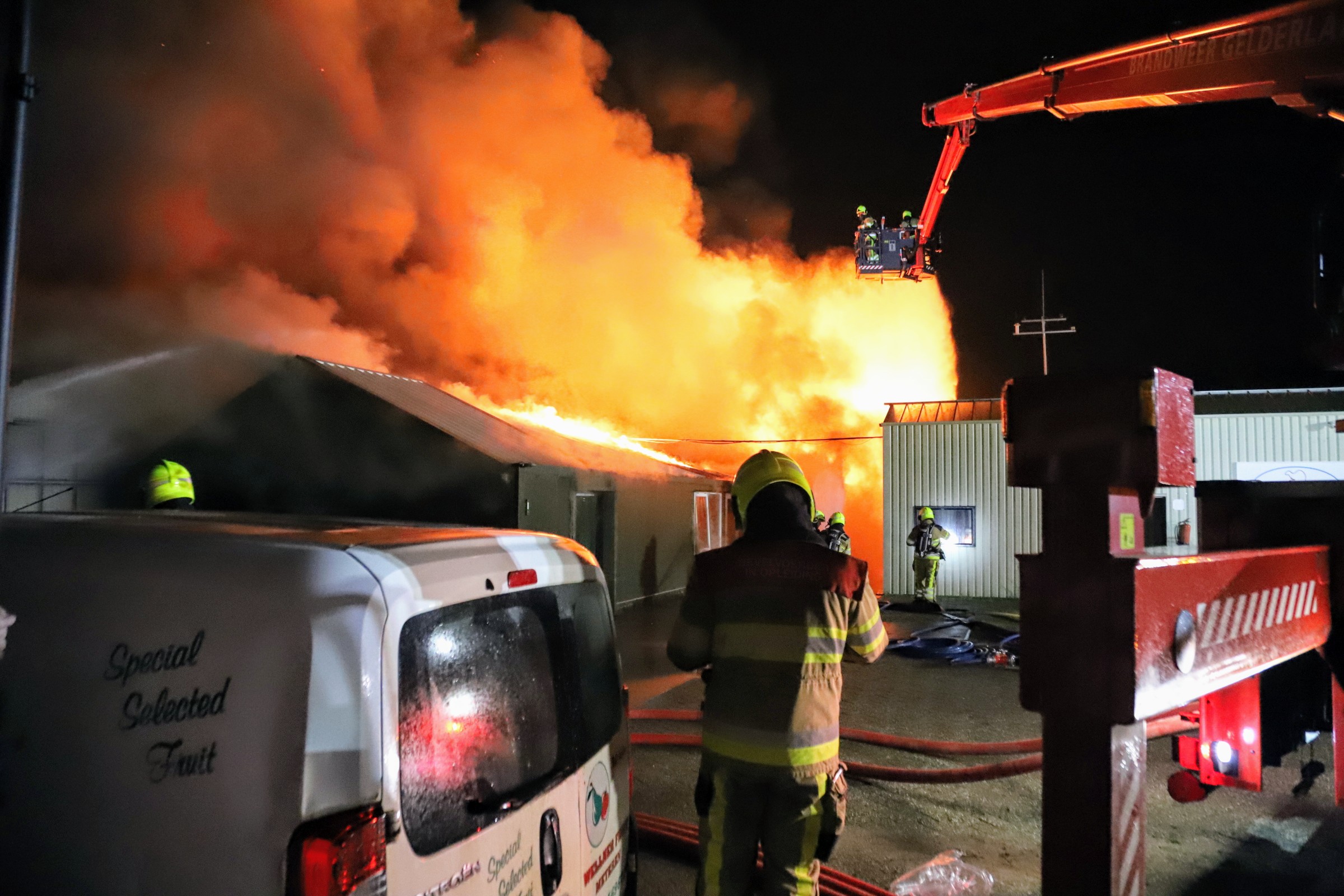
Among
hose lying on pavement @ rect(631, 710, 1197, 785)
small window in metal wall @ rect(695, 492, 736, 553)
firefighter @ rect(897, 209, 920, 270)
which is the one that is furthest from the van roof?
firefighter @ rect(897, 209, 920, 270)

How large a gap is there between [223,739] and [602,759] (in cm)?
113

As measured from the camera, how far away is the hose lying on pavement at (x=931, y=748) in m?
4.89

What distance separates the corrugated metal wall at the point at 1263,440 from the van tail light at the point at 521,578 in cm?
1760

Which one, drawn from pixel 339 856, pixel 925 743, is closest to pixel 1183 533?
pixel 925 743

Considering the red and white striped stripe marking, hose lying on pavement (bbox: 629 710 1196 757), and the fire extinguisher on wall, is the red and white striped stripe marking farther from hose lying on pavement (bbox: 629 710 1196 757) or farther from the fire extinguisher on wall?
the fire extinguisher on wall

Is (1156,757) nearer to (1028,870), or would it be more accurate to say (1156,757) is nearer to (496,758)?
(1028,870)

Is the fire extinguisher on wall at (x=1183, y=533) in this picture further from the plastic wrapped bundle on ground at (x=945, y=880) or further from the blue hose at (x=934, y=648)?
the plastic wrapped bundle on ground at (x=945, y=880)

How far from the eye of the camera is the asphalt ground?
3.87 metres

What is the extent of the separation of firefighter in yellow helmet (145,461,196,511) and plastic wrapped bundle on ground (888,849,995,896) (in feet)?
14.3

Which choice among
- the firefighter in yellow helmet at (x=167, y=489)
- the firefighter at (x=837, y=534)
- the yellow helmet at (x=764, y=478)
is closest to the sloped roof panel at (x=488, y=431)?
the firefighter at (x=837, y=534)

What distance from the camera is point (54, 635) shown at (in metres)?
1.93

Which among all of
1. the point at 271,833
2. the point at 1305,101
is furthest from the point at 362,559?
the point at 1305,101

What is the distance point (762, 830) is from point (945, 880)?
175 cm

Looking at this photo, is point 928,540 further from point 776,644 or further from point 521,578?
point 521,578
